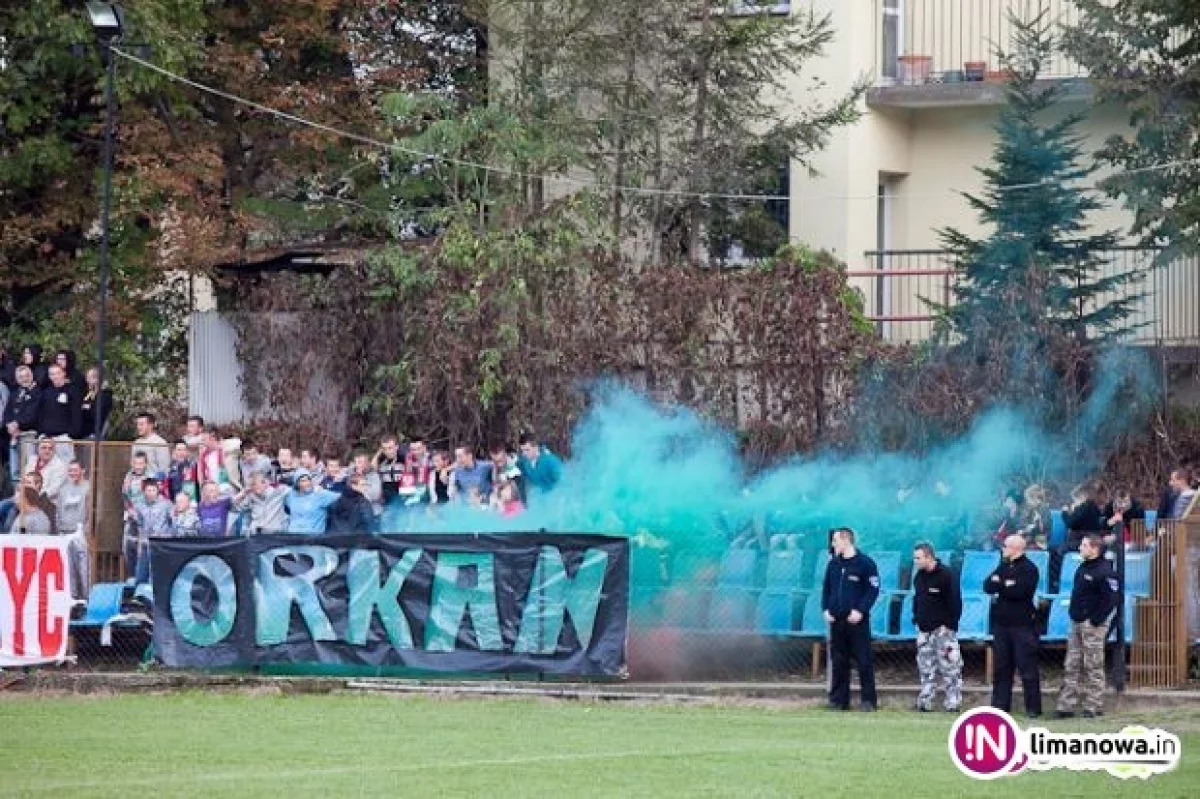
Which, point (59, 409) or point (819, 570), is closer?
point (819, 570)

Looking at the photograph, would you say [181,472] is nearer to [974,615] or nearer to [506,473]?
[506,473]

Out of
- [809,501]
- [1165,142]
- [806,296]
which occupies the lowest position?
[809,501]

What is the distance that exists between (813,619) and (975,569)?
1685 millimetres

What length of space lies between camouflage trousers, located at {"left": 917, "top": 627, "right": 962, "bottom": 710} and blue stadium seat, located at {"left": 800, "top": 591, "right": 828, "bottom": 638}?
1.70 metres

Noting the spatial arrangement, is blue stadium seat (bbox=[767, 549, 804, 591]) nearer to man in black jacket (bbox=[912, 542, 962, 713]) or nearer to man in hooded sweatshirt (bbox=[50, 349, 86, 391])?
man in black jacket (bbox=[912, 542, 962, 713])

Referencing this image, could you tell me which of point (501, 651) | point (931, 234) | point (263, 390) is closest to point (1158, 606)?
point (501, 651)

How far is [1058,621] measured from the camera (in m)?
23.0

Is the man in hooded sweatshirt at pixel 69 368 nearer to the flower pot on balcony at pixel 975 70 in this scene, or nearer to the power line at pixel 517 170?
the power line at pixel 517 170

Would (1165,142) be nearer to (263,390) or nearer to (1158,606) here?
(1158,606)

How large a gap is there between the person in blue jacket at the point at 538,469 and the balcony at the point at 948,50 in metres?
9.63

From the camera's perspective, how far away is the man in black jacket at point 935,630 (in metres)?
22.0

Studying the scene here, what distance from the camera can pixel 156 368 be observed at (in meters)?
36.6

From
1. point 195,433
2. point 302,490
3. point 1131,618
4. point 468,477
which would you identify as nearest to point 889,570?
point 1131,618

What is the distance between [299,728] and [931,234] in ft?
52.8
